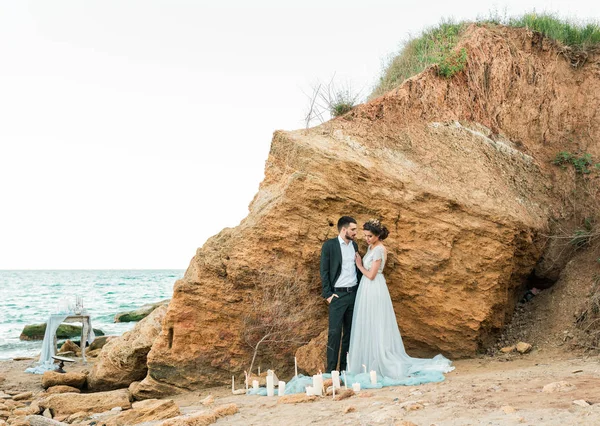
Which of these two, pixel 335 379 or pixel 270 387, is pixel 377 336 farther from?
pixel 270 387

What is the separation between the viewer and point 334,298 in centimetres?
751

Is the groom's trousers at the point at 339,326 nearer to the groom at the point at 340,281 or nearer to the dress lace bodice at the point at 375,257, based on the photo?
the groom at the point at 340,281

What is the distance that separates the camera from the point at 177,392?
7945 millimetres

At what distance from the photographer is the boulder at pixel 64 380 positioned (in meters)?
9.15

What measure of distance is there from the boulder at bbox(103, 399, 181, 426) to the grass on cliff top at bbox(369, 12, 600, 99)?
7.16 m

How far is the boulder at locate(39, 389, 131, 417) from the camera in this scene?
7242 millimetres

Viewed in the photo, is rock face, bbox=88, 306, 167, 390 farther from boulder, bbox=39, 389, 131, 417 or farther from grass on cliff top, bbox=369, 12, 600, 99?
grass on cliff top, bbox=369, 12, 600, 99

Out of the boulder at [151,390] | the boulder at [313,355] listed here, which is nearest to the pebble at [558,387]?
the boulder at [313,355]

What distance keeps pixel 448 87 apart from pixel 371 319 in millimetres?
4820

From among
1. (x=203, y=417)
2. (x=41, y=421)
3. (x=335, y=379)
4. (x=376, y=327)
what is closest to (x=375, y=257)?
(x=376, y=327)

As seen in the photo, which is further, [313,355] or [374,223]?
[313,355]

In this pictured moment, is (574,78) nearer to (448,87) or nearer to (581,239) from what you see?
(448,87)

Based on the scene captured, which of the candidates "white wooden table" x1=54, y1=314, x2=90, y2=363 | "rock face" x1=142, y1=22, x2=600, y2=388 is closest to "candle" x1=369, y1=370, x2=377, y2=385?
"rock face" x1=142, y1=22, x2=600, y2=388

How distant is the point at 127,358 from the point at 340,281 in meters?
3.79
